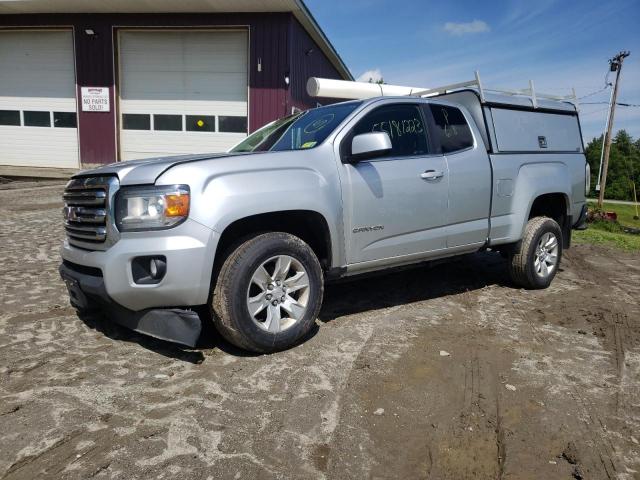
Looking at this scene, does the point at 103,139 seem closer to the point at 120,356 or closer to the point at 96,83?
the point at 96,83

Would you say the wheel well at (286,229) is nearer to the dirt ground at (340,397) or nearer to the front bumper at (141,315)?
the front bumper at (141,315)

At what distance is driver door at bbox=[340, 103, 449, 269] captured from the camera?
3803mm

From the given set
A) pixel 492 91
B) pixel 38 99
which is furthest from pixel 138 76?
pixel 492 91

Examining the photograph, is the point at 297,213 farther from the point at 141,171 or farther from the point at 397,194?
the point at 141,171

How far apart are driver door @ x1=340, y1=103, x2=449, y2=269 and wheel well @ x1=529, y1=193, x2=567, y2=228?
1858 mm

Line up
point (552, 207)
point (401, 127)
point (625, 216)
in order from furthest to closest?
point (625, 216)
point (552, 207)
point (401, 127)

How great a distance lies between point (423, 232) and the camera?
4.25 metres

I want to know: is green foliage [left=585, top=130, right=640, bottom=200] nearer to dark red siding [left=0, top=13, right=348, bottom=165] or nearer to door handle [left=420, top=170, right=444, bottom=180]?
dark red siding [left=0, top=13, right=348, bottom=165]

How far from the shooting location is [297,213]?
11.7 feet

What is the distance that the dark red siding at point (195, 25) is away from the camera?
46.4ft

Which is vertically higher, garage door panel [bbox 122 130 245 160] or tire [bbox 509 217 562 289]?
garage door panel [bbox 122 130 245 160]

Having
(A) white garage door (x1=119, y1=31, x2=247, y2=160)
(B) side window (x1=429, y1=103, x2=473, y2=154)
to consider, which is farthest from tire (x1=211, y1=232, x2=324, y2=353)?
(A) white garage door (x1=119, y1=31, x2=247, y2=160)

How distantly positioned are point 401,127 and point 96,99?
1379 centimetres

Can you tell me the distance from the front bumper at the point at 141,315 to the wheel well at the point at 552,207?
416 cm
